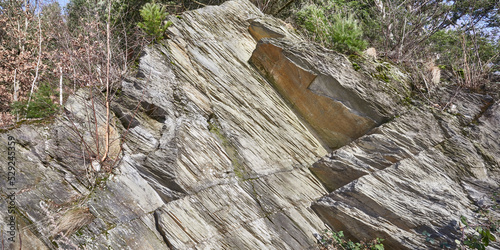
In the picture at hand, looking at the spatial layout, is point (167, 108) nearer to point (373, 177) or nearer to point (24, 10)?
point (373, 177)

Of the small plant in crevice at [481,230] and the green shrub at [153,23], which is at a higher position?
the small plant in crevice at [481,230]

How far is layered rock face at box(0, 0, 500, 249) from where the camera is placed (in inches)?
181

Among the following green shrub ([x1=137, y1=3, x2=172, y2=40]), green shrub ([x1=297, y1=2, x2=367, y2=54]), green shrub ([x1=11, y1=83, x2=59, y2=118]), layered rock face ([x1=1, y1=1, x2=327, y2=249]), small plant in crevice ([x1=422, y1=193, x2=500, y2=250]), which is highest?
green shrub ([x1=297, y1=2, x2=367, y2=54])

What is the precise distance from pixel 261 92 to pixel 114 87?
11.0ft

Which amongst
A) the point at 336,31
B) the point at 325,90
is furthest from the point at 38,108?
the point at 336,31

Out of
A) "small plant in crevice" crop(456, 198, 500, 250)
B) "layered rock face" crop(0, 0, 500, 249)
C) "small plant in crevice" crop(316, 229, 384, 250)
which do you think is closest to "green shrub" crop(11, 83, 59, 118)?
"layered rock face" crop(0, 0, 500, 249)

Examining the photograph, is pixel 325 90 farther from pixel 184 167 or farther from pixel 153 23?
pixel 153 23

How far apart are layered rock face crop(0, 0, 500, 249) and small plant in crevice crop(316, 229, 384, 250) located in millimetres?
164

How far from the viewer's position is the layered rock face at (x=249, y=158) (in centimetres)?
461

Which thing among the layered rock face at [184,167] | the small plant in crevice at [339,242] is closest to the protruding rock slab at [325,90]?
the layered rock face at [184,167]

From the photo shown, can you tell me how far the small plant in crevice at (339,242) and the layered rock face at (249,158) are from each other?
0.54 feet

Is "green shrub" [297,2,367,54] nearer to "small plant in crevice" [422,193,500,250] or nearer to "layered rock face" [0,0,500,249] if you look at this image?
"layered rock face" [0,0,500,249]

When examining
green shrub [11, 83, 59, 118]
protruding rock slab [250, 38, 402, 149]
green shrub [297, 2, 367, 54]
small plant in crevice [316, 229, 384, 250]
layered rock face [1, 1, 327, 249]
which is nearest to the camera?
layered rock face [1, 1, 327, 249]

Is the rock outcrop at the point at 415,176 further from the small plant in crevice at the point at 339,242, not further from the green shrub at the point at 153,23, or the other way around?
the green shrub at the point at 153,23
